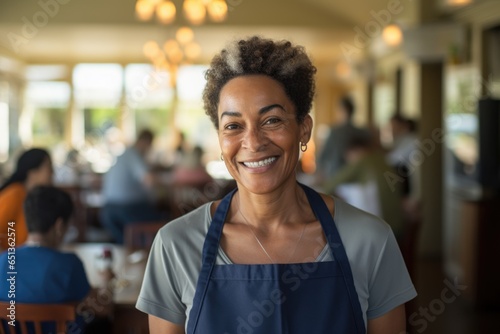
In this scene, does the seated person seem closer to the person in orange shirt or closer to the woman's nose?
the person in orange shirt

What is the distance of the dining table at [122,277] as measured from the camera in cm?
310

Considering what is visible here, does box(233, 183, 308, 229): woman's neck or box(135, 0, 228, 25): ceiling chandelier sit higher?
box(135, 0, 228, 25): ceiling chandelier

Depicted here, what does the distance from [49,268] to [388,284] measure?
1.57 metres

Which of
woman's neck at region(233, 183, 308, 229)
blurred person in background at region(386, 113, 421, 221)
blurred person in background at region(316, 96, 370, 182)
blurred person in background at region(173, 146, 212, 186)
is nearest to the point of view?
woman's neck at region(233, 183, 308, 229)

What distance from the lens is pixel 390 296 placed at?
169 cm

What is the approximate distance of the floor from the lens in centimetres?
540

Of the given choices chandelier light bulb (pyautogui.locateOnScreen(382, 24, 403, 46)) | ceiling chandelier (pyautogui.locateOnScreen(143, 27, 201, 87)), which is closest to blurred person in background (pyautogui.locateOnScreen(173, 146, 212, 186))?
ceiling chandelier (pyautogui.locateOnScreen(143, 27, 201, 87))

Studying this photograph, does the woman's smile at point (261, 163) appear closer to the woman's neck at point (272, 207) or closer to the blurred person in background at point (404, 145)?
the woman's neck at point (272, 207)

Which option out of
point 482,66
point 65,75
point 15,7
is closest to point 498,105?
point 482,66

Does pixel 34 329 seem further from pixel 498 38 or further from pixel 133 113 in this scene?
pixel 133 113

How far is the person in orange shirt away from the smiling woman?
201 cm

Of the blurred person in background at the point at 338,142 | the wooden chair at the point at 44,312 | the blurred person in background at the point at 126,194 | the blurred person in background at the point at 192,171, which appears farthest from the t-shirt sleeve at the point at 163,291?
the blurred person in background at the point at 192,171

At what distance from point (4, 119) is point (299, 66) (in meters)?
14.6

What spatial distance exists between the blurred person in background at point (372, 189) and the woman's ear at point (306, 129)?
322cm
